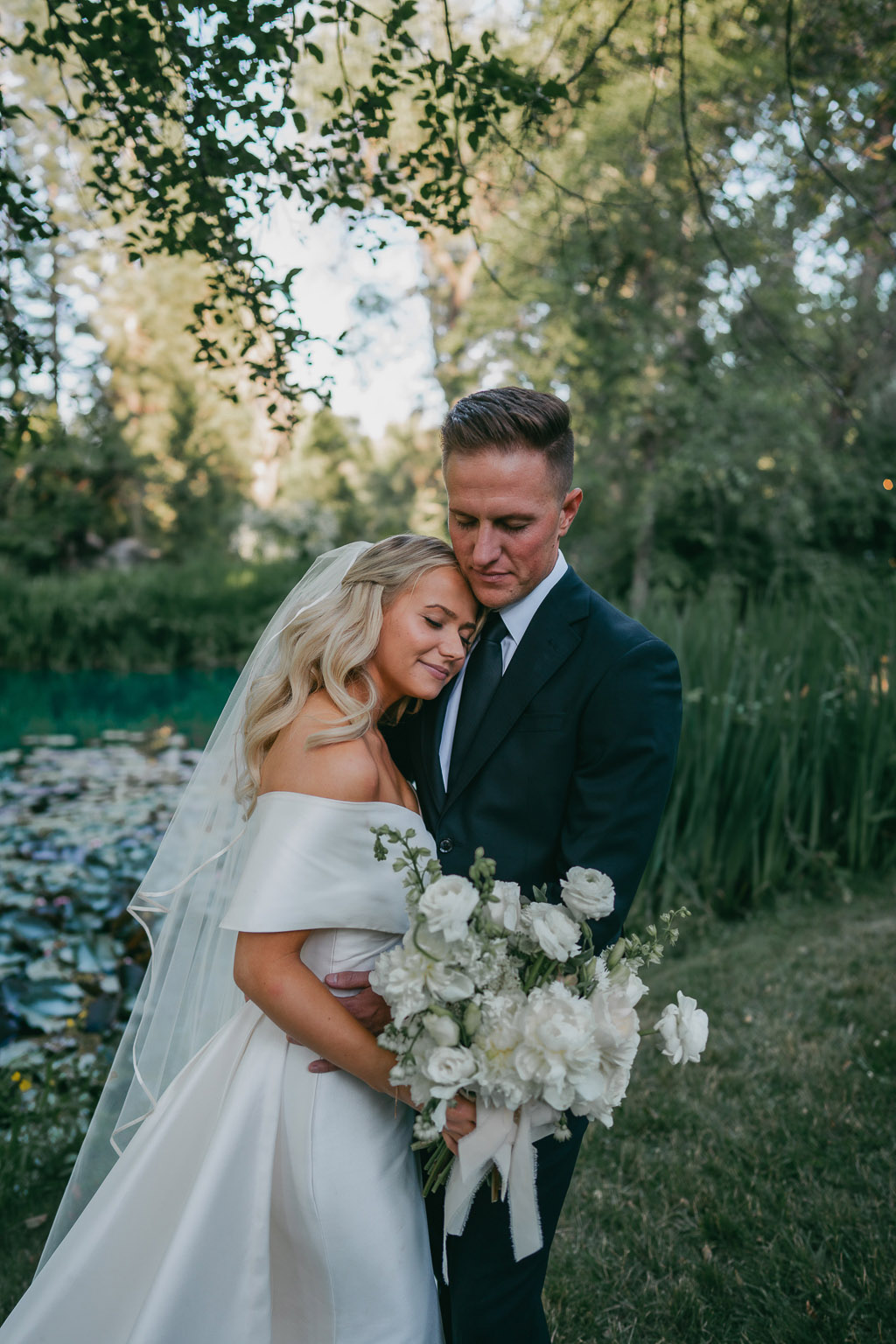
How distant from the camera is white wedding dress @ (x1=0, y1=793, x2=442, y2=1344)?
1924 millimetres

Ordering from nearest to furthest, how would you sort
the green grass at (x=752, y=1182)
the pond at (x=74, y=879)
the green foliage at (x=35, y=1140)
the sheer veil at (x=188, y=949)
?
the sheer veil at (x=188, y=949), the green grass at (x=752, y=1182), the green foliage at (x=35, y=1140), the pond at (x=74, y=879)

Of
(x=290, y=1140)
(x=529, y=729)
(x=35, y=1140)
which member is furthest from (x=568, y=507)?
(x=35, y=1140)

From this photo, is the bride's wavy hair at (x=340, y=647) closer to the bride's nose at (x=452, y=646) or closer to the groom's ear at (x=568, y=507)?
the bride's nose at (x=452, y=646)

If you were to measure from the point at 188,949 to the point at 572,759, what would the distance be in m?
1.18

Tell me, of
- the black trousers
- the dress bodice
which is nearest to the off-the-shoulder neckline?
the dress bodice

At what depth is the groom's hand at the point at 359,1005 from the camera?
2002 millimetres

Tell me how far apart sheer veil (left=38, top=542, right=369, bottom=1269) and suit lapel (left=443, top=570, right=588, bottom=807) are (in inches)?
22.1

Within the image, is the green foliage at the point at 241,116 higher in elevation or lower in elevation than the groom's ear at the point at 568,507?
higher

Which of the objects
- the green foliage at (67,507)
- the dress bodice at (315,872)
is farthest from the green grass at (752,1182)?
the green foliage at (67,507)

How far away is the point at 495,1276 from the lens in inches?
79.6

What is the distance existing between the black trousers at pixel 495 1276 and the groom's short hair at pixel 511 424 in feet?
5.08

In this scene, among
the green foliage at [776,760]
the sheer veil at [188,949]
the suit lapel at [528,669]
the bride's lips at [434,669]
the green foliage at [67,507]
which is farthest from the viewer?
the green foliage at [67,507]

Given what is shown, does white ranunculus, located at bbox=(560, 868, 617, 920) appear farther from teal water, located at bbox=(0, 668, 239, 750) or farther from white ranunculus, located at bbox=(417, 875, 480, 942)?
teal water, located at bbox=(0, 668, 239, 750)

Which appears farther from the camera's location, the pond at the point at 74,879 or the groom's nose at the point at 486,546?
the pond at the point at 74,879
